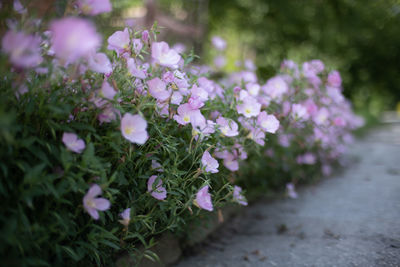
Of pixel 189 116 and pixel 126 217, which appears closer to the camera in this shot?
pixel 126 217

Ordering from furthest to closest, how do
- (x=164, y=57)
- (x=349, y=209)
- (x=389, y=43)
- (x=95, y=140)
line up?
(x=389, y=43), (x=349, y=209), (x=164, y=57), (x=95, y=140)

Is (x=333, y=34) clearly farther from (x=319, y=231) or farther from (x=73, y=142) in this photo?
(x=73, y=142)

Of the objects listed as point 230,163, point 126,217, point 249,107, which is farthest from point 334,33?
point 126,217

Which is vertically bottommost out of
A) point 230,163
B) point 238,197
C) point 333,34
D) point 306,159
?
point 306,159

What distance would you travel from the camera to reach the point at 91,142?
2.64 ft

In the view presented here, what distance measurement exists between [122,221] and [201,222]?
1.68 feet

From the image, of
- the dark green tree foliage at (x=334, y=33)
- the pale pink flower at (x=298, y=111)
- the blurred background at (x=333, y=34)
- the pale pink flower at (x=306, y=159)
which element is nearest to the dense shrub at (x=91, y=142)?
the pale pink flower at (x=298, y=111)

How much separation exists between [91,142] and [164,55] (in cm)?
40

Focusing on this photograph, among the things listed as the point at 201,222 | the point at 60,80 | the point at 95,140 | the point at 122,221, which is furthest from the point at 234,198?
the point at 60,80

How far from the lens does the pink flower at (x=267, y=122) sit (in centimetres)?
128

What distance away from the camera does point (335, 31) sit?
707 centimetres

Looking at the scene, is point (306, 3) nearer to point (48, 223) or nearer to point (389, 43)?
point (389, 43)

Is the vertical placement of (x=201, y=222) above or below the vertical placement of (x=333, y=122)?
below

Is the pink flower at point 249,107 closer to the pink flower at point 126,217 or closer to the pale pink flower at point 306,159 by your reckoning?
the pink flower at point 126,217
